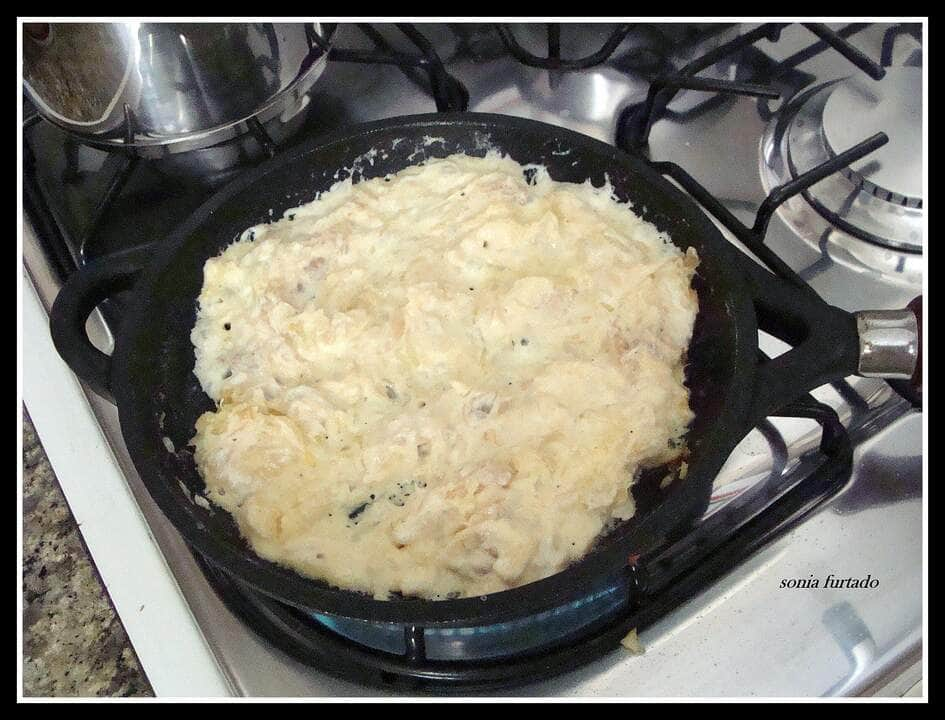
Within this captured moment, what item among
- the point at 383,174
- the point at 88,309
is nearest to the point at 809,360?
the point at 383,174

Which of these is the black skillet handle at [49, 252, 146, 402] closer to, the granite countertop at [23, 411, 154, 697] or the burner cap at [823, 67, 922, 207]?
the granite countertop at [23, 411, 154, 697]

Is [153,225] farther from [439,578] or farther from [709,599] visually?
[709,599]

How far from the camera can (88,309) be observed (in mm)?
725

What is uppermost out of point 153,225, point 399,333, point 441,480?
point 153,225

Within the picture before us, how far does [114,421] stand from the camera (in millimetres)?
745

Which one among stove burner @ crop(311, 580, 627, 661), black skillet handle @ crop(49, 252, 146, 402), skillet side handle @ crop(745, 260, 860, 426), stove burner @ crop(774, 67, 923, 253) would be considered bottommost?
stove burner @ crop(311, 580, 627, 661)

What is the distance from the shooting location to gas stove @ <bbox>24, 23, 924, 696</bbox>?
0.64 m

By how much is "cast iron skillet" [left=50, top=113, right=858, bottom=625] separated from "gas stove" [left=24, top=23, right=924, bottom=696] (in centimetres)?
4

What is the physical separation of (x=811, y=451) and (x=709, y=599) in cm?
17

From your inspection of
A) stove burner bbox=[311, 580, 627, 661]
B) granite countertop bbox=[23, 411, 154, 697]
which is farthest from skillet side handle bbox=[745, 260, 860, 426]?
granite countertop bbox=[23, 411, 154, 697]

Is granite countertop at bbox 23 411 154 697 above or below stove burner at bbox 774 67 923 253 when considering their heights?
below

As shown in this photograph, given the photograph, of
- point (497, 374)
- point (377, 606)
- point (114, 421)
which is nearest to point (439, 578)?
point (377, 606)

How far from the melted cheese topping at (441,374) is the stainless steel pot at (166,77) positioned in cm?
13

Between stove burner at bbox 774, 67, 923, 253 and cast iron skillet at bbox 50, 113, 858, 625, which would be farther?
stove burner at bbox 774, 67, 923, 253
